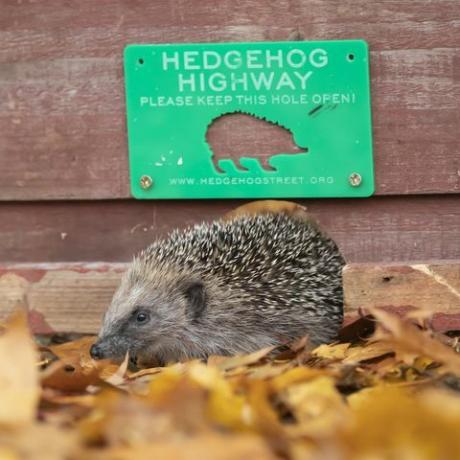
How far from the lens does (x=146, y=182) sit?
449 centimetres

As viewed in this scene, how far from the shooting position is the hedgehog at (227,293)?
4.15m

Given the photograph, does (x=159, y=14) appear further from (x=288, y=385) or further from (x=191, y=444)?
(x=191, y=444)

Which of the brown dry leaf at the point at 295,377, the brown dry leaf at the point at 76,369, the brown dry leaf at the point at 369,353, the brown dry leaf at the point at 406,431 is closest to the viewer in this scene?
the brown dry leaf at the point at 406,431

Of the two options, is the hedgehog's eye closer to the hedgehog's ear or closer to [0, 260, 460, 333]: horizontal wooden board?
the hedgehog's ear

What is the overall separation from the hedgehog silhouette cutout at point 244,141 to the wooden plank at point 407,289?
731 millimetres

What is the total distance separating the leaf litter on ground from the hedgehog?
961mm

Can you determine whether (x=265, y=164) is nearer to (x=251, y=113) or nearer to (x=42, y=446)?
(x=251, y=113)

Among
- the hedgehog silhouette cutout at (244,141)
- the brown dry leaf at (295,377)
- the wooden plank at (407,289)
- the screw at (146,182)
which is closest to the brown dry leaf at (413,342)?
the brown dry leaf at (295,377)

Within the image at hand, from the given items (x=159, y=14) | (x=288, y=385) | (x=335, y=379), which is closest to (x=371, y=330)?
(x=335, y=379)

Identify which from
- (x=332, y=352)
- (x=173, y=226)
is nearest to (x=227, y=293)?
(x=173, y=226)

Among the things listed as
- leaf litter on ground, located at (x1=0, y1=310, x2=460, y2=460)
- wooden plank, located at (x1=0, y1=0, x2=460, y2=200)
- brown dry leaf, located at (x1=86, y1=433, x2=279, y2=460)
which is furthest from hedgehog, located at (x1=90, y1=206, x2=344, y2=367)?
brown dry leaf, located at (x1=86, y1=433, x2=279, y2=460)

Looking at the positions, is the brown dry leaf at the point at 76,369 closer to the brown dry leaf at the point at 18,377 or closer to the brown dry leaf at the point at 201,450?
the brown dry leaf at the point at 18,377

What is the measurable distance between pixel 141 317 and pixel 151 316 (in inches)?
2.4

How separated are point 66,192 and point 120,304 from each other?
2.46 ft
